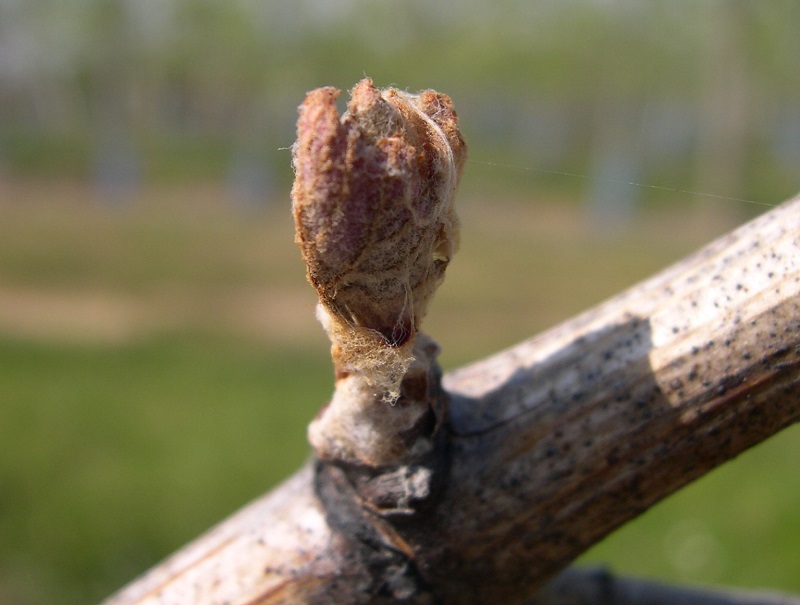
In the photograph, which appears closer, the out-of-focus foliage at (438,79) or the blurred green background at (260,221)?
the blurred green background at (260,221)

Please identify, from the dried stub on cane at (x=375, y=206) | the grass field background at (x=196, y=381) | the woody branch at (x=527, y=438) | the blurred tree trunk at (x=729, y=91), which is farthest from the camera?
the blurred tree trunk at (x=729, y=91)

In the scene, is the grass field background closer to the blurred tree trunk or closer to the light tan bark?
the light tan bark

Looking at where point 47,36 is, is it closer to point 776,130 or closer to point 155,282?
point 155,282

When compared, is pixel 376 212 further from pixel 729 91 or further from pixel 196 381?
pixel 729 91

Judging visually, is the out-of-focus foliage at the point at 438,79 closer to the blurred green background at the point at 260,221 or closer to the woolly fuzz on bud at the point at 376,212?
the blurred green background at the point at 260,221

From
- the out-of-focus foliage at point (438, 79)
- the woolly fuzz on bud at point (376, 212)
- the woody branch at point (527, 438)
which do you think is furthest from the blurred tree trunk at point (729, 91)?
the woolly fuzz on bud at point (376, 212)

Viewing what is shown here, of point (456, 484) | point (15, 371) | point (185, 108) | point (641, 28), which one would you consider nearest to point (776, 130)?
point (641, 28)
